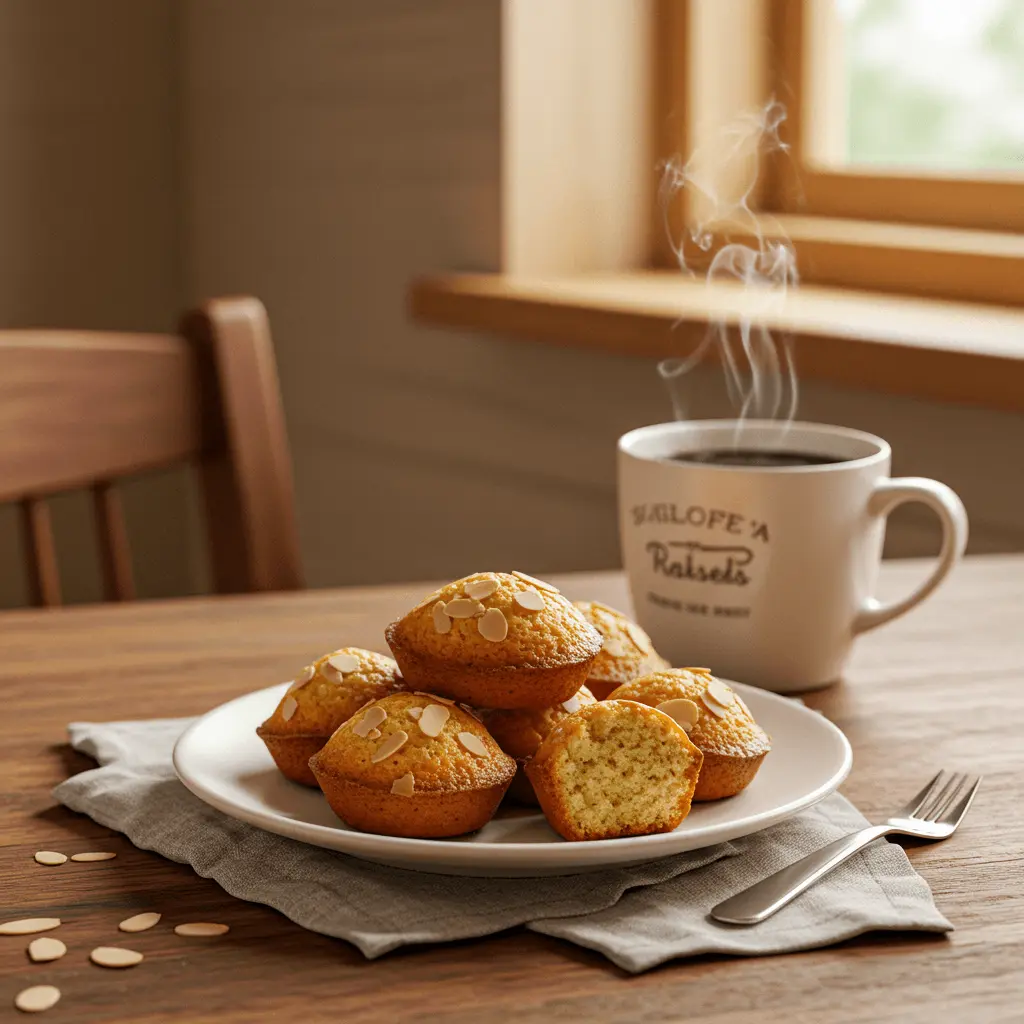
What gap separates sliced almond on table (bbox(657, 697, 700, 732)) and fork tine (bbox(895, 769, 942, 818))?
0.33 feet

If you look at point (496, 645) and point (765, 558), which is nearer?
point (496, 645)

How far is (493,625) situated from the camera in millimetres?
597

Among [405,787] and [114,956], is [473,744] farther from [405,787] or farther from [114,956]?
[114,956]

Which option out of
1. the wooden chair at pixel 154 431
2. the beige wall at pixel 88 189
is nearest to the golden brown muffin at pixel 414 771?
the wooden chair at pixel 154 431

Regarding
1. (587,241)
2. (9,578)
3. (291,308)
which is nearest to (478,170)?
(587,241)

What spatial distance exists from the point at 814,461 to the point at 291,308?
160cm

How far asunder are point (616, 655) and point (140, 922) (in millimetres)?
241

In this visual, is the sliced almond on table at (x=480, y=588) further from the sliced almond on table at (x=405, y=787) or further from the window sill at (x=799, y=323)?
the window sill at (x=799, y=323)

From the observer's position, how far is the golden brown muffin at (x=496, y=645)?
0.59 m

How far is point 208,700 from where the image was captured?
0.81 meters

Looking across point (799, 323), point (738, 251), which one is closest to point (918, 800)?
point (799, 323)

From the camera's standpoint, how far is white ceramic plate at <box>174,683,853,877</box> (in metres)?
0.52

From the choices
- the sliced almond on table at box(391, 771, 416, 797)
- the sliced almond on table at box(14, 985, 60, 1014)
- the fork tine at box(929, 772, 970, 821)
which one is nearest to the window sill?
the fork tine at box(929, 772, 970, 821)

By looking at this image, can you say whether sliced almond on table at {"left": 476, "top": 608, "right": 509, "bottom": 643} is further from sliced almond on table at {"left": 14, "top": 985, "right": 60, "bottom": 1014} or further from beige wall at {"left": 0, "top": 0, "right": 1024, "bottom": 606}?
beige wall at {"left": 0, "top": 0, "right": 1024, "bottom": 606}
